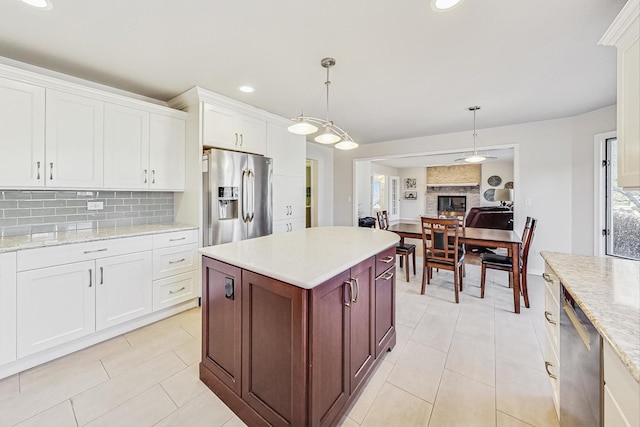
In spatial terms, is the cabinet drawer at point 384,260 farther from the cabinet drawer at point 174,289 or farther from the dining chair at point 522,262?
the cabinet drawer at point 174,289

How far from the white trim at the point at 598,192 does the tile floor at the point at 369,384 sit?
1999 mm

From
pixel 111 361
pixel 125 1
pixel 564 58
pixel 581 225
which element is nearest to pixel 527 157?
pixel 581 225

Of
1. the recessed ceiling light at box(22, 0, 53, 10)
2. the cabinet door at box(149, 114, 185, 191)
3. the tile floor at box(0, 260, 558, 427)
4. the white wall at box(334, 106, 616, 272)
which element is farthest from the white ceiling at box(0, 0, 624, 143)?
the tile floor at box(0, 260, 558, 427)

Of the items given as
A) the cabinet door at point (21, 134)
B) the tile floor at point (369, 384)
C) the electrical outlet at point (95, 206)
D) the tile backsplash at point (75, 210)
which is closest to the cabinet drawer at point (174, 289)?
the tile floor at point (369, 384)

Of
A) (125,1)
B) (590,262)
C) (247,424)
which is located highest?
(125,1)

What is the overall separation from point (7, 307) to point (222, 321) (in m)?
1.55

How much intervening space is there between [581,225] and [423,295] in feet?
8.82

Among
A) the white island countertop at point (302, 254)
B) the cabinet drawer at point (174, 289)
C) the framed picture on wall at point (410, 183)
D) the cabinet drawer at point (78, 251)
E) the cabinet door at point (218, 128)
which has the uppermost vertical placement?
the framed picture on wall at point (410, 183)

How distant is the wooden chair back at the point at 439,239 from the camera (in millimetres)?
3055

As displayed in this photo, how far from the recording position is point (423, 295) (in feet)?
10.7

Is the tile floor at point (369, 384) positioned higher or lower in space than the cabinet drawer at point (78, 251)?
lower

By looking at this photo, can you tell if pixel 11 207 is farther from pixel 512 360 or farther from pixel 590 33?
pixel 590 33

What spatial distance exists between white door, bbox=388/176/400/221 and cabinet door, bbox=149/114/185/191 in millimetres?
8399

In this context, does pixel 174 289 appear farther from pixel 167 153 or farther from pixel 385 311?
pixel 385 311
